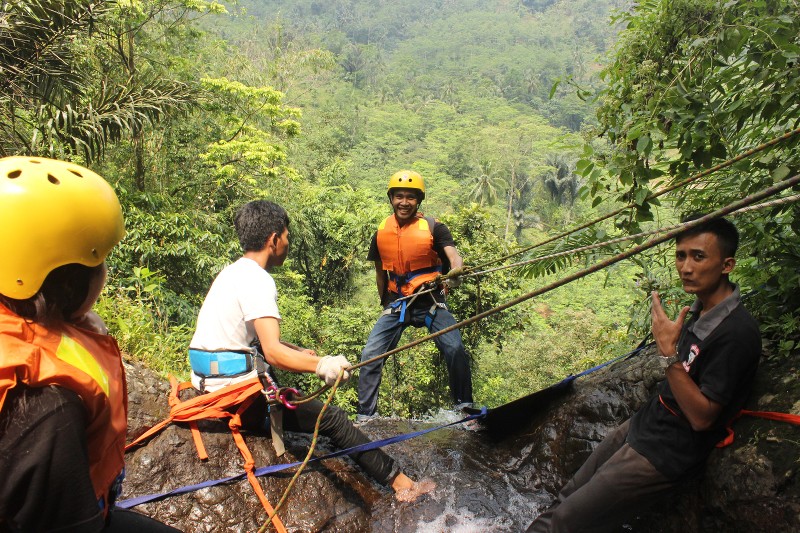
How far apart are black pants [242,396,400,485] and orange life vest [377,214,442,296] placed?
175 centimetres

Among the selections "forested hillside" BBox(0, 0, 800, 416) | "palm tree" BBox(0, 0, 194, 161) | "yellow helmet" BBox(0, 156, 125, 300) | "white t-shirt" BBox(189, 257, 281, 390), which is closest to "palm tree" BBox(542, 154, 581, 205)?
"forested hillside" BBox(0, 0, 800, 416)

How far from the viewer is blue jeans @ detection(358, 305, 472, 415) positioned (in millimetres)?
4391

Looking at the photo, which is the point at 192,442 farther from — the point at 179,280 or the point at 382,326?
the point at 179,280

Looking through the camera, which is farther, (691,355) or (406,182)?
(406,182)

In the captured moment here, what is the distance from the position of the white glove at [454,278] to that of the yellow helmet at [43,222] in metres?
2.83

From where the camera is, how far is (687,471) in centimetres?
245

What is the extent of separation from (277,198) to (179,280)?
7.73 metres

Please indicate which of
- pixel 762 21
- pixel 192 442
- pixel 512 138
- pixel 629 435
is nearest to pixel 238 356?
pixel 192 442

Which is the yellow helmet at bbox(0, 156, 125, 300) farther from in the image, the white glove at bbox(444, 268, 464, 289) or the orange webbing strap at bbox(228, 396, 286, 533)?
the white glove at bbox(444, 268, 464, 289)

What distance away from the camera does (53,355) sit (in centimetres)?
127

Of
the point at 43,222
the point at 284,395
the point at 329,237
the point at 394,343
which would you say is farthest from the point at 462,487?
the point at 329,237

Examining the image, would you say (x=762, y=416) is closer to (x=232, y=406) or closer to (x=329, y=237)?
(x=232, y=406)

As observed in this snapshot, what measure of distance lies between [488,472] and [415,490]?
2.00 ft

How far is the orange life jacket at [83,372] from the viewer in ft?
3.94
